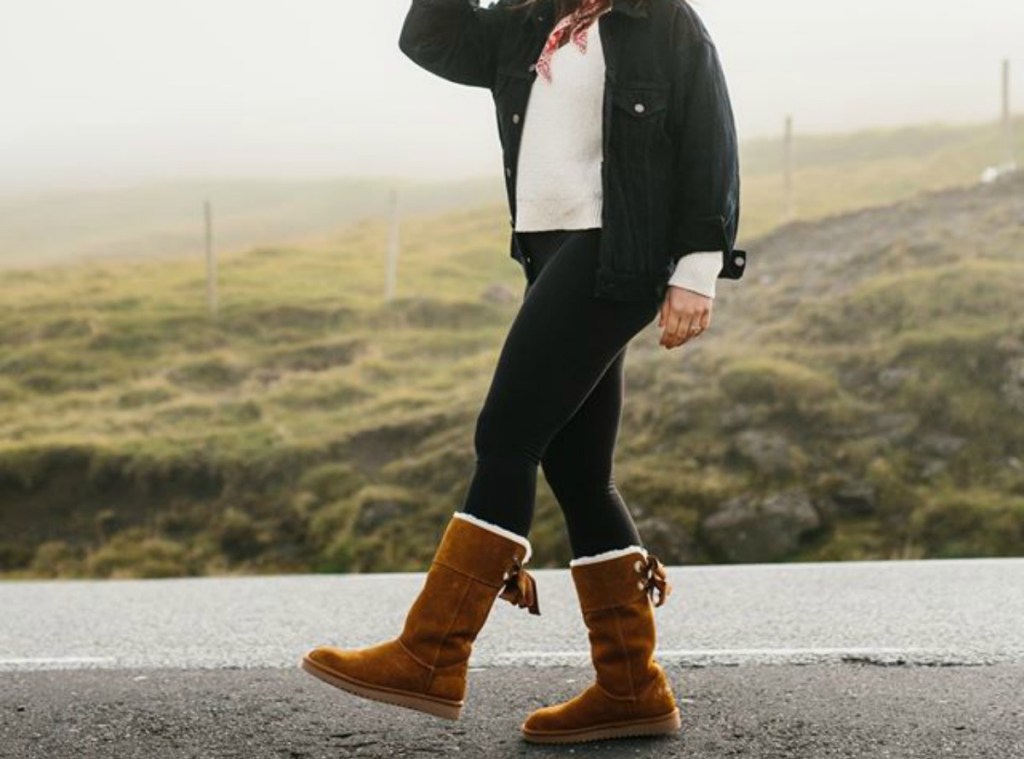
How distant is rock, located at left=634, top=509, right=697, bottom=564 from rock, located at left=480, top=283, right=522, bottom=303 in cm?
1817

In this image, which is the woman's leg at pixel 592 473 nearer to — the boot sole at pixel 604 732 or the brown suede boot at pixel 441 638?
the brown suede boot at pixel 441 638

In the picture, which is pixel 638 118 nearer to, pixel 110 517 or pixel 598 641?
pixel 598 641

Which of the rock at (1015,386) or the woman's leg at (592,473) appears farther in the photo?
the rock at (1015,386)

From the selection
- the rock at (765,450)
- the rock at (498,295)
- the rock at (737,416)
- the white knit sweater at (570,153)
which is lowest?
the rock at (498,295)

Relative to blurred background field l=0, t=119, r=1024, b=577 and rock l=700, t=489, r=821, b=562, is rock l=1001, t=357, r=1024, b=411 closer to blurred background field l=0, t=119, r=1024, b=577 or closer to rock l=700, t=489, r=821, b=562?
blurred background field l=0, t=119, r=1024, b=577

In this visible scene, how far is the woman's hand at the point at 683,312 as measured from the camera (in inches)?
147

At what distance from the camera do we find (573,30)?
12.7 ft

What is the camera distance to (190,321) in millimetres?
36438

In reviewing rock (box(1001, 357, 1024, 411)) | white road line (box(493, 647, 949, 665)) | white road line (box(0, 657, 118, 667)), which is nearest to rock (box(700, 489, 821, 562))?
rock (box(1001, 357, 1024, 411))

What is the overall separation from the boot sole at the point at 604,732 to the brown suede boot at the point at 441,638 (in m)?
0.45

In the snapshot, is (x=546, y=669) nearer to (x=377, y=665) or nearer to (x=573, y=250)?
(x=377, y=665)

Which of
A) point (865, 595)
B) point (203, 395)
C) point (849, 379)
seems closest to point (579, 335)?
point (865, 595)

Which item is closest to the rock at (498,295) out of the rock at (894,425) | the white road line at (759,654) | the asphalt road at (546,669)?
the rock at (894,425)

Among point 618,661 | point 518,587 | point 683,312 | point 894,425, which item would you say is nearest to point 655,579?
point 618,661
